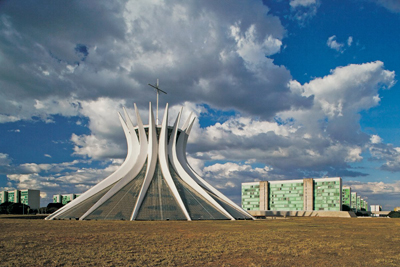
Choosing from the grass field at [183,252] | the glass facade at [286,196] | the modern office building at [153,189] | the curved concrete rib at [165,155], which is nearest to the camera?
the grass field at [183,252]

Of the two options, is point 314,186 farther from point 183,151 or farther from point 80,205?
point 80,205

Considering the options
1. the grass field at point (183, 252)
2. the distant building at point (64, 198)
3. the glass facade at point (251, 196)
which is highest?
the grass field at point (183, 252)

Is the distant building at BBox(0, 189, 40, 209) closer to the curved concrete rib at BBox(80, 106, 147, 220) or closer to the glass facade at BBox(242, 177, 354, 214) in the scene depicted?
the glass facade at BBox(242, 177, 354, 214)

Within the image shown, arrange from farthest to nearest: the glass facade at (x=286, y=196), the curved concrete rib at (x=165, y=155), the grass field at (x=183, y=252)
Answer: the glass facade at (x=286, y=196) → the curved concrete rib at (x=165, y=155) → the grass field at (x=183, y=252)

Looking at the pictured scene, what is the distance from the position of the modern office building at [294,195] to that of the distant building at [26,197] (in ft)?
296

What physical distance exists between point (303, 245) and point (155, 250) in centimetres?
791

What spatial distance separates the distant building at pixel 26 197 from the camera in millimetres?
124062

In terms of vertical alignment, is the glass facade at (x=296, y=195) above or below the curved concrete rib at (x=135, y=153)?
below

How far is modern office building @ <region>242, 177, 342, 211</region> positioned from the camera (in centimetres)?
7456

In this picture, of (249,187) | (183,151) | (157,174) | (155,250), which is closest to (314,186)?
(249,187)

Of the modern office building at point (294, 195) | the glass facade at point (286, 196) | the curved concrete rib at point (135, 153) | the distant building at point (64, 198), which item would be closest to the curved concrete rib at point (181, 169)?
the curved concrete rib at point (135, 153)

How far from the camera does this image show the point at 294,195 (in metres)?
80.9

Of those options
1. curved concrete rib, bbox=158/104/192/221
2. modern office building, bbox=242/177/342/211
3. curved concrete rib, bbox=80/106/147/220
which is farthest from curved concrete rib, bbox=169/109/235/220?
modern office building, bbox=242/177/342/211

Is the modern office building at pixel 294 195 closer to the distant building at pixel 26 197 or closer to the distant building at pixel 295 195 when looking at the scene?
the distant building at pixel 295 195
